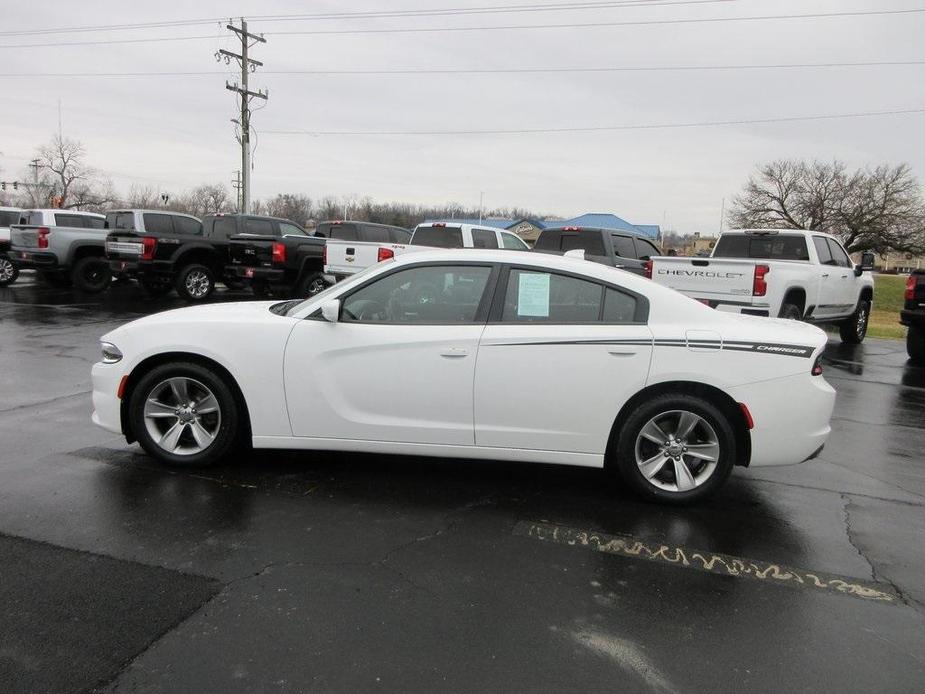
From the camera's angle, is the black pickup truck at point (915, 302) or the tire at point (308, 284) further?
the tire at point (308, 284)

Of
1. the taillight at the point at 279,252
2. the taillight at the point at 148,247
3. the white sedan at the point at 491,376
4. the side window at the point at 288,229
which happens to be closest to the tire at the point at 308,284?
the taillight at the point at 279,252

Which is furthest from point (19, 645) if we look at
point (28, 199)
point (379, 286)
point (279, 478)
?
point (28, 199)

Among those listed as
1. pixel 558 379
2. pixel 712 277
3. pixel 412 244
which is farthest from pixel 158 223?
pixel 558 379

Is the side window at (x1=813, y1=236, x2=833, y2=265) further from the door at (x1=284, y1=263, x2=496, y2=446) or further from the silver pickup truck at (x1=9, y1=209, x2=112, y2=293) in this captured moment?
the silver pickup truck at (x1=9, y1=209, x2=112, y2=293)

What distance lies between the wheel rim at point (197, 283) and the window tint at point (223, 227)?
1463 millimetres

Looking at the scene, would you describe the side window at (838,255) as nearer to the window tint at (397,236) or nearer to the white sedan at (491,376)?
the white sedan at (491,376)

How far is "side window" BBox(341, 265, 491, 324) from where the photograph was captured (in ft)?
14.4

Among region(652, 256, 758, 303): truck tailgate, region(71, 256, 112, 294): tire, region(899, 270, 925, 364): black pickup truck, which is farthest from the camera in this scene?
region(71, 256, 112, 294): tire

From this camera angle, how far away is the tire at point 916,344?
11.2 m

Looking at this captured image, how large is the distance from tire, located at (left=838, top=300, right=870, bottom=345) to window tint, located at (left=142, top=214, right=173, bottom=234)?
15300 mm

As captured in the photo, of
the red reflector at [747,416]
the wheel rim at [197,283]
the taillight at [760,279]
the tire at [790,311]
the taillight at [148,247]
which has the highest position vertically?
the taillight at [760,279]

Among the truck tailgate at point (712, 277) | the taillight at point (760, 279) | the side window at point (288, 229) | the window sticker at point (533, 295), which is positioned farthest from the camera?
the side window at point (288, 229)

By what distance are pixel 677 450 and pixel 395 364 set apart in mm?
1867

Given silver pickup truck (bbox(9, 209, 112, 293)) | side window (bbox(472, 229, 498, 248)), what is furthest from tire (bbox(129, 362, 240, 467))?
silver pickup truck (bbox(9, 209, 112, 293))
